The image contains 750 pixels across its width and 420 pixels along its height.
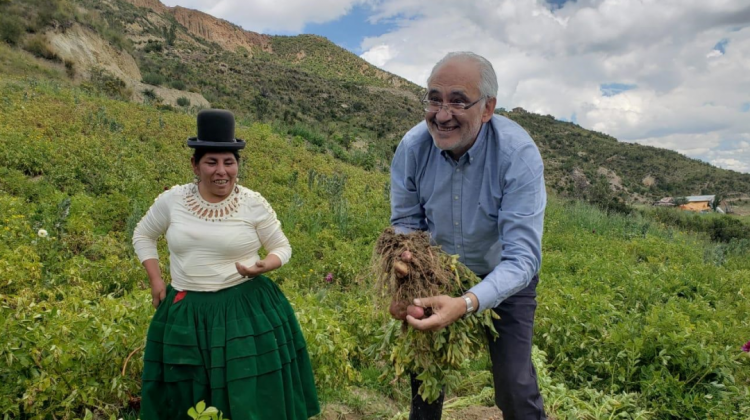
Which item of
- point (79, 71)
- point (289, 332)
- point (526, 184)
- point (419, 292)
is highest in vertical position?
point (79, 71)

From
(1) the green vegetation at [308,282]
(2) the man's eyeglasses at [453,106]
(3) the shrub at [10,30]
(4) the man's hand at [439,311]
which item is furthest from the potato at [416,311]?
(3) the shrub at [10,30]

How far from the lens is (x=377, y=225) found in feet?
26.1

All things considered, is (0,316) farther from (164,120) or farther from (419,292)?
(164,120)

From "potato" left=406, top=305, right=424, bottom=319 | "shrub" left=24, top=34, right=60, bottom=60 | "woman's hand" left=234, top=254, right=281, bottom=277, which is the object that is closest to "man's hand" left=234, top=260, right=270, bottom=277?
"woman's hand" left=234, top=254, right=281, bottom=277

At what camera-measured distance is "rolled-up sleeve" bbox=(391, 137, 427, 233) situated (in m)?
2.37

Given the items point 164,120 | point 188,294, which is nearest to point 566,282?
point 188,294

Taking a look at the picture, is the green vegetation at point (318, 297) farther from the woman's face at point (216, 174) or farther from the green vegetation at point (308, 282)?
the woman's face at point (216, 174)

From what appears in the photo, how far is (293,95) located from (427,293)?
32.0 m

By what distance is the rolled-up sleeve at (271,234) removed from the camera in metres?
2.52

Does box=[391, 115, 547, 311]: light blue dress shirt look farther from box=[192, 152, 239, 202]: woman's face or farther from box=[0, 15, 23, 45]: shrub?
box=[0, 15, 23, 45]: shrub

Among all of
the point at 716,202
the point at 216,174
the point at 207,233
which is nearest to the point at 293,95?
the point at 716,202

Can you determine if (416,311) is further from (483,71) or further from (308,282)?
(308,282)

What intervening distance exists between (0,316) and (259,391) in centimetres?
148

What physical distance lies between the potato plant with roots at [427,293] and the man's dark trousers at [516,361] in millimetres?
66
